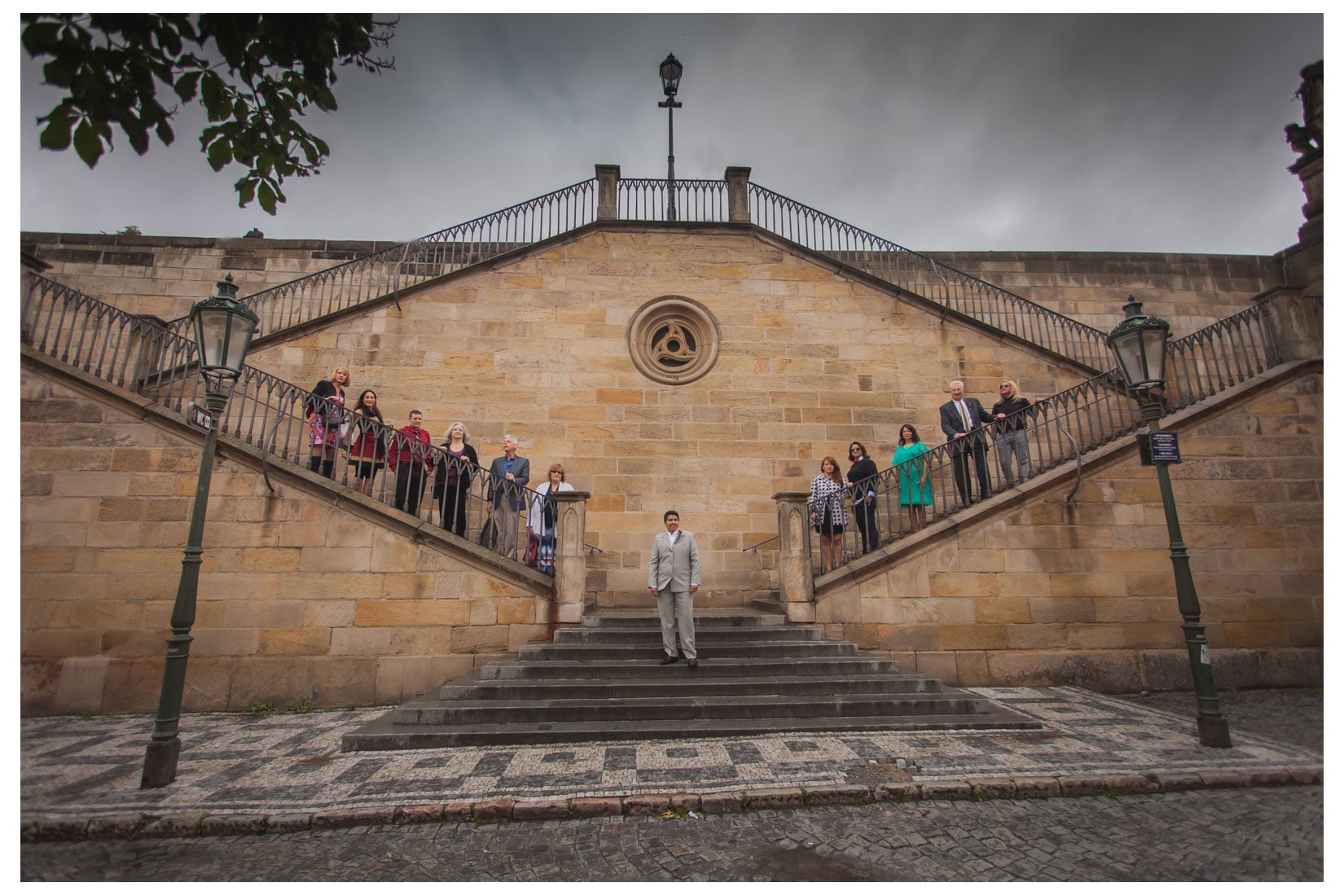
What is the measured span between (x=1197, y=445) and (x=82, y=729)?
13537 millimetres

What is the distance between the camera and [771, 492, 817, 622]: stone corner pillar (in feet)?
24.6

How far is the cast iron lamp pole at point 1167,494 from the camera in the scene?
5109mm

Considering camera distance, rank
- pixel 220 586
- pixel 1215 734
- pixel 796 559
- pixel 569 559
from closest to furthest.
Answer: pixel 1215 734, pixel 220 586, pixel 569 559, pixel 796 559

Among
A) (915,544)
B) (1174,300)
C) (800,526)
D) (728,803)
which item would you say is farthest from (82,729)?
(1174,300)

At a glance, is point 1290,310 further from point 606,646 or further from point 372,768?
point 372,768

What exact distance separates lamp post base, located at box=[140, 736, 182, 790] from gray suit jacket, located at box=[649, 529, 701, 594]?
4.21m

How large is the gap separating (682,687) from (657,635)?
1107 millimetres

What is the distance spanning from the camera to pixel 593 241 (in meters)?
11.1

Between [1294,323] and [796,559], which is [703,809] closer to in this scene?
[796,559]

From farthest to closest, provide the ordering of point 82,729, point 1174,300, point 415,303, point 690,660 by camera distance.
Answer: point 1174,300, point 415,303, point 690,660, point 82,729

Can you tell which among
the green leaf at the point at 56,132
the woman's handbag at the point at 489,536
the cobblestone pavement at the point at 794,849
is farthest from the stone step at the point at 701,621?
the green leaf at the point at 56,132

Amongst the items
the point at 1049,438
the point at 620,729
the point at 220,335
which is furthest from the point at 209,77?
the point at 1049,438

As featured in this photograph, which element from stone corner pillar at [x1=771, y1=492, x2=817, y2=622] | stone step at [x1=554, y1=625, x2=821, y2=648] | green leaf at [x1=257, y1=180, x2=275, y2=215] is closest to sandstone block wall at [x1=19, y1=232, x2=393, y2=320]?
green leaf at [x1=257, y1=180, x2=275, y2=215]

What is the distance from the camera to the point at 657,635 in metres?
7.16
